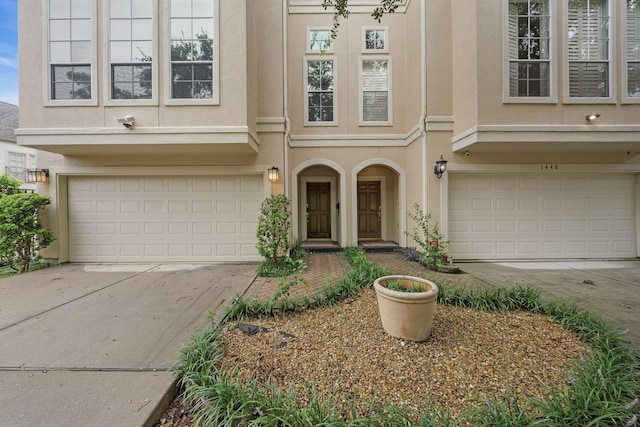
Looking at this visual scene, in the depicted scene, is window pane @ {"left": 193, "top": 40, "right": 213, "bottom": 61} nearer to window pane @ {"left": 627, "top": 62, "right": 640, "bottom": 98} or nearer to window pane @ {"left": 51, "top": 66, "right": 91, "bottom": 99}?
window pane @ {"left": 51, "top": 66, "right": 91, "bottom": 99}

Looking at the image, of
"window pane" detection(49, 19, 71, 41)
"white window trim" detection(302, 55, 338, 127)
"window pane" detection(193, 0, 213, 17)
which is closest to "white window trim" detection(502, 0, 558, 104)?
"white window trim" detection(302, 55, 338, 127)

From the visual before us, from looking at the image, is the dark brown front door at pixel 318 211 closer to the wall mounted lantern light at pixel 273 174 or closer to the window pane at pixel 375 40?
the wall mounted lantern light at pixel 273 174

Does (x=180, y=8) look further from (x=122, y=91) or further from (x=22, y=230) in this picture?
(x=22, y=230)

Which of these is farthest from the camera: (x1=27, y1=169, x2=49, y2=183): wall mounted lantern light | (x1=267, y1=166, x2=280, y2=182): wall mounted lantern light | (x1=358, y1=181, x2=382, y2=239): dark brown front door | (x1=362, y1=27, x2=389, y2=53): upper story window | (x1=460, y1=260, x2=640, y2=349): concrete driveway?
(x1=358, y1=181, x2=382, y2=239): dark brown front door

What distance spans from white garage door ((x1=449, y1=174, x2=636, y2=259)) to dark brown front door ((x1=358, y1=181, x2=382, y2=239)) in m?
2.73

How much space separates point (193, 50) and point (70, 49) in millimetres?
2518

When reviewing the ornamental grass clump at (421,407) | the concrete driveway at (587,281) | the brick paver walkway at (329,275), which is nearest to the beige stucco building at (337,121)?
the concrete driveway at (587,281)

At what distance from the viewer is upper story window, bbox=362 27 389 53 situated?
719 centimetres

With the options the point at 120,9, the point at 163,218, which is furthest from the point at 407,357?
the point at 120,9

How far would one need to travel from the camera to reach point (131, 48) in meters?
5.04

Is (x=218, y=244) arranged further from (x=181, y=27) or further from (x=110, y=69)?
(x=181, y=27)

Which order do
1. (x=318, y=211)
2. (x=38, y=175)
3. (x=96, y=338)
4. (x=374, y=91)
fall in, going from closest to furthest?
(x=96, y=338) → (x=38, y=175) → (x=374, y=91) → (x=318, y=211)

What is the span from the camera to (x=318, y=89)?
24.1ft

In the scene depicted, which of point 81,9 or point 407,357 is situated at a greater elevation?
point 81,9
